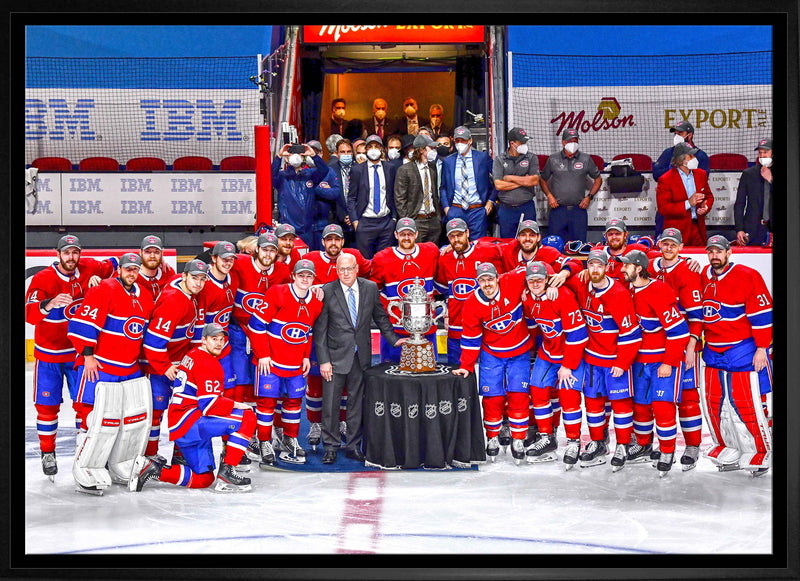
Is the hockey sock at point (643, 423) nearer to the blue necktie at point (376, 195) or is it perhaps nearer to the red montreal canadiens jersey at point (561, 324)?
the red montreal canadiens jersey at point (561, 324)

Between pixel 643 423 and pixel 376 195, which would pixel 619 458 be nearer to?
pixel 643 423

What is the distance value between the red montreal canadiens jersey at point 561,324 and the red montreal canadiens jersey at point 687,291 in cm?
64

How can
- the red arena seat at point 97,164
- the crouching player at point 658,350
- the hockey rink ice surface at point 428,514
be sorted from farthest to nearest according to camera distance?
the red arena seat at point 97,164
the crouching player at point 658,350
the hockey rink ice surface at point 428,514

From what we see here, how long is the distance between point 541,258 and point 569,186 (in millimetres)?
2109

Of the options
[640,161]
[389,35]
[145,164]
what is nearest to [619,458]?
[640,161]

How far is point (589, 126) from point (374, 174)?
4.77 m

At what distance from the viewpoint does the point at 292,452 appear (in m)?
6.63

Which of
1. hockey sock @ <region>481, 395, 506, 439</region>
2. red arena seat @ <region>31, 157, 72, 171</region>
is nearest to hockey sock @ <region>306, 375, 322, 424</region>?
hockey sock @ <region>481, 395, 506, 439</region>

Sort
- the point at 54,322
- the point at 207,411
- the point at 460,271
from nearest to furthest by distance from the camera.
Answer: the point at 207,411 < the point at 54,322 < the point at 460,271

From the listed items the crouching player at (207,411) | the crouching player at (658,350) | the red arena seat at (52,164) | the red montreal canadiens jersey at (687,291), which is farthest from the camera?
the red arena seat at (52,164)

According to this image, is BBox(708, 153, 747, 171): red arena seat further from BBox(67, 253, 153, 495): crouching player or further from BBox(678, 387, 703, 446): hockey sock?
BBox(67, 253, 153, 495): crouching player

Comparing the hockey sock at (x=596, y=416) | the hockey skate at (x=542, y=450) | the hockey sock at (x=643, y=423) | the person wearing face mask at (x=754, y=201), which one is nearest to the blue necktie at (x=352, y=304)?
the hockey skate at (x=542, y=450)

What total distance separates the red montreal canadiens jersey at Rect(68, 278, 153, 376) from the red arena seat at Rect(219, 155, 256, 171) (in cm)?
808

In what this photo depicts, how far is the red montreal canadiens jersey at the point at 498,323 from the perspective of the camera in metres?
6.41
